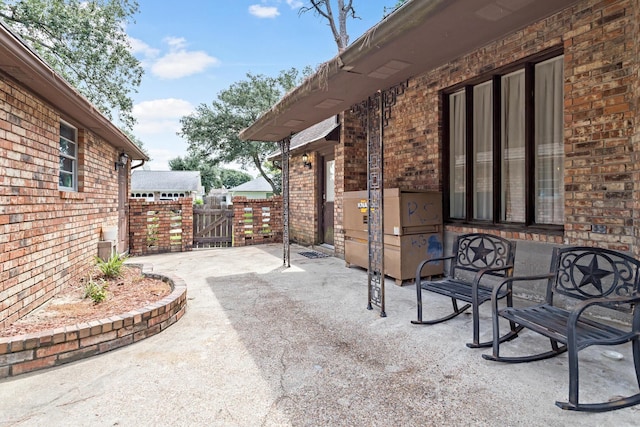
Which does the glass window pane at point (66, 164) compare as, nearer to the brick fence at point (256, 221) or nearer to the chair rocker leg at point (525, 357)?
the brick fence at point (256, 221)

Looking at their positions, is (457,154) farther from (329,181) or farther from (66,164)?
(66,164)

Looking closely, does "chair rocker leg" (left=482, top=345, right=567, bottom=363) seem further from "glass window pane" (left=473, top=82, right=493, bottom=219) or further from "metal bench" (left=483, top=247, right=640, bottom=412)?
"glass window pane" (left=473, top=82, right=493, bottom=219)

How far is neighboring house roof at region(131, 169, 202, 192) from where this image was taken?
31375 millimetres

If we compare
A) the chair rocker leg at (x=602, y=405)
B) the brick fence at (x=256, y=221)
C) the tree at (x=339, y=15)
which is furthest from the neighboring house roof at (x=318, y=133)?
the tree at (x=339, y=15)

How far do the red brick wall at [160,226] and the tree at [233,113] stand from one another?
11.8 m

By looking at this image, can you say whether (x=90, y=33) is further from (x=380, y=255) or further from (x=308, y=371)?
(x=308, y=371)

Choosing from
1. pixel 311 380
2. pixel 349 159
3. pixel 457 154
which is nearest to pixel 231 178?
pixel 349 159

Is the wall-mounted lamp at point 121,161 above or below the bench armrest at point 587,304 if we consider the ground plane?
above

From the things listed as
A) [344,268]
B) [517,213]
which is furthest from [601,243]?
[344,268]

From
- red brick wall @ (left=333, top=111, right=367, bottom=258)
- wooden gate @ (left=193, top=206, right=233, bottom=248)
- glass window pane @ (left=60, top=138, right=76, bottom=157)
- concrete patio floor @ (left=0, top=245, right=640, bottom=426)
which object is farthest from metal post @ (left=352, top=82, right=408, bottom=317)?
wooden gate @ (left=193, top=206, right=233, bottom=248)

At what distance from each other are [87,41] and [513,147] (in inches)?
463

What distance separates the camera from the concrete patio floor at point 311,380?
1.89 m

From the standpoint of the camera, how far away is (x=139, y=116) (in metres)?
12.6

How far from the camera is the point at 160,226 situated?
27.5 ft
